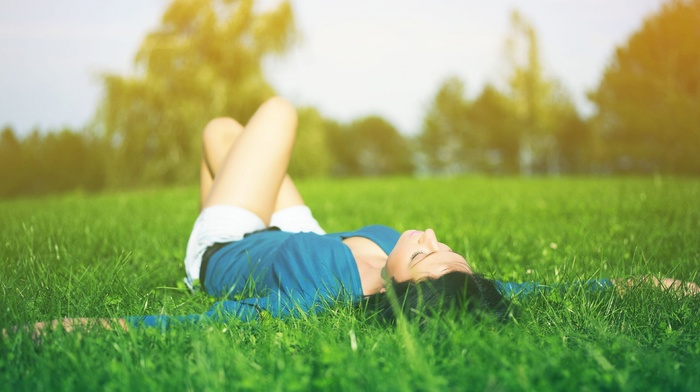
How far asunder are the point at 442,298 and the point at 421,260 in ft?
1.16

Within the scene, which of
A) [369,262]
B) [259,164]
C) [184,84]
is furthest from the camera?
[184,84]

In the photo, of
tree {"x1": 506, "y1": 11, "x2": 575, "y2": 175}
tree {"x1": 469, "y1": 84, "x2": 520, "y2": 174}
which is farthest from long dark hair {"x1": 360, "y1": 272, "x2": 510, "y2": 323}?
tree {"x1": 469, "y1": 84, "x2": 520, "y2": 174}

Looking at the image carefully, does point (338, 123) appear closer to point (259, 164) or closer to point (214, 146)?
point (214, 146)

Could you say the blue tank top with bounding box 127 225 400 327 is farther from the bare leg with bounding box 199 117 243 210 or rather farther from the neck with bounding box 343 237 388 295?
the bare leg with bounding box 199 117 243 210

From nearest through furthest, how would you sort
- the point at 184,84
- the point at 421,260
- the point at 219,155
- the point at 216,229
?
the point at 421,260
the point at 216,229
the point at 219,155
the point at 184,84

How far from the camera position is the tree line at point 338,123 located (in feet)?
46.6

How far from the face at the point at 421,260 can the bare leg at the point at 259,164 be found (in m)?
1.18

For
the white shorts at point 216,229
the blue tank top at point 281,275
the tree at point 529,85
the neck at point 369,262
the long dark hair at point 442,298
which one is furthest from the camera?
the tree at point 529,85

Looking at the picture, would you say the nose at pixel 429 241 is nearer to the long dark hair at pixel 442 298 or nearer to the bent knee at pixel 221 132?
the long dark hair at pixel 442 298

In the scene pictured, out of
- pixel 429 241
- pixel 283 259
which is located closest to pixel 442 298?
pixel 429 241

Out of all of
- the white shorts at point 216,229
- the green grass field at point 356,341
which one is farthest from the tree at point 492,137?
the white shorts at point 216,229

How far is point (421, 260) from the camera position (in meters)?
2.39

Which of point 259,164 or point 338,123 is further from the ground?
point 338,123

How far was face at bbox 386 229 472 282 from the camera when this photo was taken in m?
2.36
